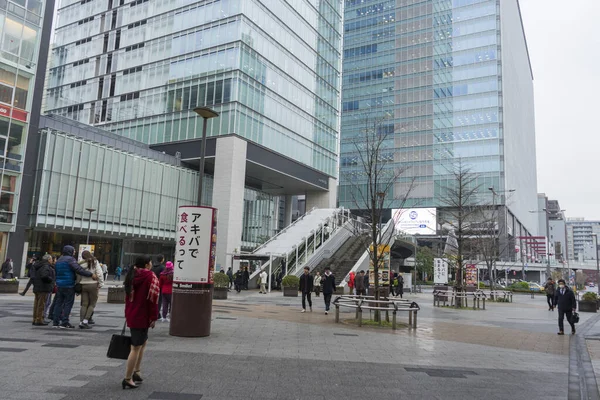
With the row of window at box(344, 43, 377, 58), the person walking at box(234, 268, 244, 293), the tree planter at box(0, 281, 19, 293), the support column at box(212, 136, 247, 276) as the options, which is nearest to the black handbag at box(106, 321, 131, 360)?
the tree planter at box(0, 281, 19, 293)

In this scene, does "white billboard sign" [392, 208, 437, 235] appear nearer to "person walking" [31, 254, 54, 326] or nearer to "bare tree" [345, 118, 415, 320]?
"bare tree" [345, 118, 415, 320]

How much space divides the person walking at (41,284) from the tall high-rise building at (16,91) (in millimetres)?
24675

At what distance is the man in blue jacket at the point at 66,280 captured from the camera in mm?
10039

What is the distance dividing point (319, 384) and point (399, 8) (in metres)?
99.6

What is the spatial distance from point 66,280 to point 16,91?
27.4 meters

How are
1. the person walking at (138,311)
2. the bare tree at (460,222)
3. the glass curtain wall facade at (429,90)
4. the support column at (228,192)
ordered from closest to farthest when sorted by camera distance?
the person walking at (138,311)
the bare tree at (460,222)
the support column at (228,192)
the glass curtain wall facade at (429,90)

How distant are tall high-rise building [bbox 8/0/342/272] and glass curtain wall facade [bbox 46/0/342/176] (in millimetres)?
119

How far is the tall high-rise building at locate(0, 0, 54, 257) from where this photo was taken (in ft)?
102

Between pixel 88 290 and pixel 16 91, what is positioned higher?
pixel 16 91

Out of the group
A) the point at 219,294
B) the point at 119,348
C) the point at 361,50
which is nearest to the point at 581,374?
the point at 119,348

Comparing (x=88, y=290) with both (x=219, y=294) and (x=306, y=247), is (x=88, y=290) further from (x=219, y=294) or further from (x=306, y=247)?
(x=306, y=247)

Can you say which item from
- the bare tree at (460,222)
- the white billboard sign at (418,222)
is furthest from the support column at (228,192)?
the white billboard sign at (418,222)

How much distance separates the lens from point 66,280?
397 inches

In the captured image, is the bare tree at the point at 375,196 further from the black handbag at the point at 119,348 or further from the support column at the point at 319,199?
the support column at the point at 319,199
